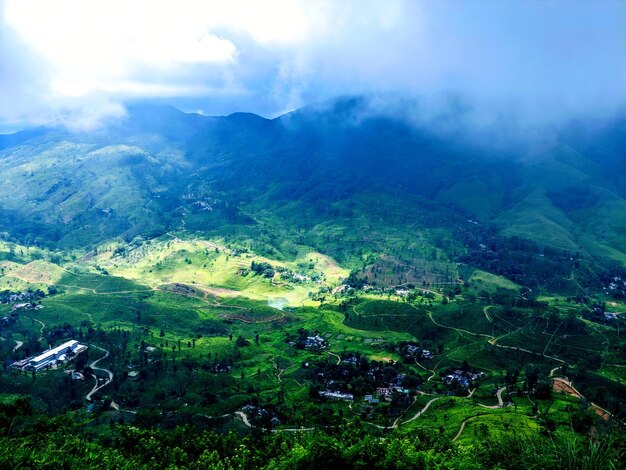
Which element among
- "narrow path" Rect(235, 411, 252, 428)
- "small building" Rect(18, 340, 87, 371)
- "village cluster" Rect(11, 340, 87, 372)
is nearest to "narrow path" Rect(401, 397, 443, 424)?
"narrow path" Rect(235, 411, 252, 428)

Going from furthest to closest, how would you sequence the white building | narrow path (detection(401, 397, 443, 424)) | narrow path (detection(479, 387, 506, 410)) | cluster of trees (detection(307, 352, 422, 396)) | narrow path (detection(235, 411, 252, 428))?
1. the white building
2. cluster of trees (detection(307, 352, 422, 396))
3. narrow path (detection(479, 387, 506, 410))
4. narrow path (detection(401, 397, 443, 424))
5. narrow path (detection(235, 411, 252, 428))

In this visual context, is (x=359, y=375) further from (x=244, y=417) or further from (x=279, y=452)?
(x=279, y=452)

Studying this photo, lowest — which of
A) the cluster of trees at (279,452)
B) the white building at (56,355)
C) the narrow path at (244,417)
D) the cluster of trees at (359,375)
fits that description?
the white building at (56,355)

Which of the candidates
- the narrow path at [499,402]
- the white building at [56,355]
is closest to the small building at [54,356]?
the white building at [56,355]

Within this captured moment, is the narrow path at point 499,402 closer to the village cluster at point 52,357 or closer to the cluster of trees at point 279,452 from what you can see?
the cluster of trees at point 279,452

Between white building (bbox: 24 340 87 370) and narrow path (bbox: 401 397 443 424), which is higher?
narrow path (bbox: 401 397 443 424)

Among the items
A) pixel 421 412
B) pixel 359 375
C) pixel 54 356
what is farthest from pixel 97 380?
pixel 421 412

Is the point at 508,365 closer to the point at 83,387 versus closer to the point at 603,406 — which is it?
the point at 603,406

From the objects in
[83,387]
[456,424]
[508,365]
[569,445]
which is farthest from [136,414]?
[508,365]

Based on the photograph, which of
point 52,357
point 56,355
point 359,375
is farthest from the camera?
point 56,355

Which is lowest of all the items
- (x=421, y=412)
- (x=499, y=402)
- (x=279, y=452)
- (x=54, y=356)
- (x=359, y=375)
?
(x=54, y=356)

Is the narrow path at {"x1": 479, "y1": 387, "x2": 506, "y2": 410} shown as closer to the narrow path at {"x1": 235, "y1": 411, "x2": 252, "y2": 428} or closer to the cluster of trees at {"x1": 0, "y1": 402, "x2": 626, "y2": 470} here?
the cluster of trees at {"x1": 0, "y1": 402, "x2": 626, "y2": 470}

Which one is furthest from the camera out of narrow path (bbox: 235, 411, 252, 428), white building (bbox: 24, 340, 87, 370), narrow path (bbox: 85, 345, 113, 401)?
white building (bbox: 24, 340, 87, 370)
